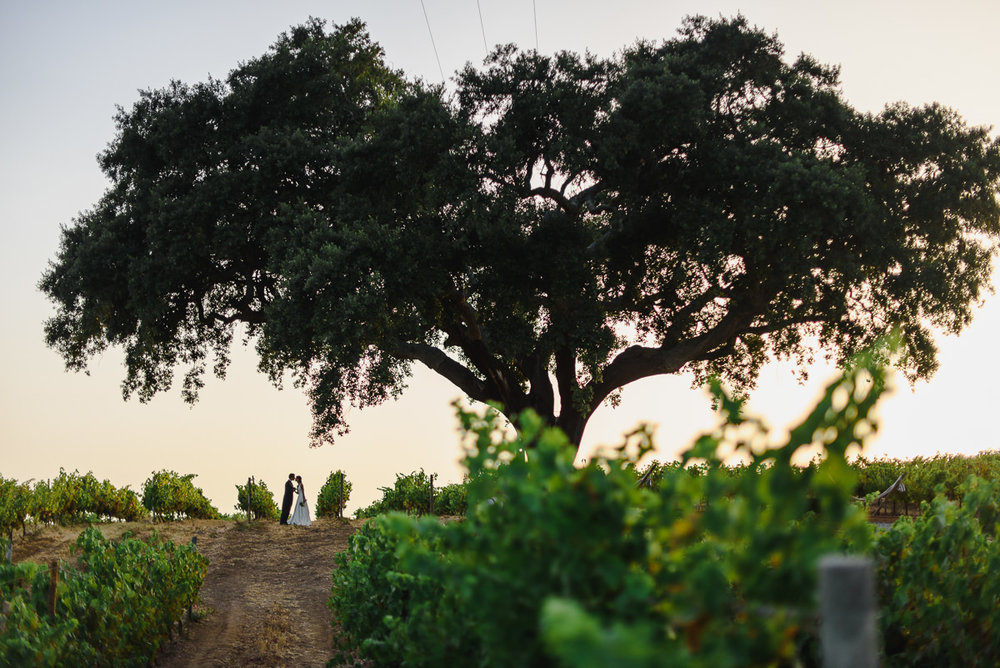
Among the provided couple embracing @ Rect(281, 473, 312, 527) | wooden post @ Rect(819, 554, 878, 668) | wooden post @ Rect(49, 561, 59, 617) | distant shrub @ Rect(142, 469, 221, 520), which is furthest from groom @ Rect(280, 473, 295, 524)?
wooden post @ Rect(819, 554, 878, 668)

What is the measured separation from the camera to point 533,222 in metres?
17.2

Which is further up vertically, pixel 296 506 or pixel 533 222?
pixel 533 222

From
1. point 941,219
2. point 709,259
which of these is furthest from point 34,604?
point 941,219

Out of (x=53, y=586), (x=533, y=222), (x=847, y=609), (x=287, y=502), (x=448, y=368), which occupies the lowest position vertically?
(x=53, y=586)

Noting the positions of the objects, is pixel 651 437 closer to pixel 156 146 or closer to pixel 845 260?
pixel 845 260

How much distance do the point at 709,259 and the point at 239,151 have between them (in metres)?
10.0

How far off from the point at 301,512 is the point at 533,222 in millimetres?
9770

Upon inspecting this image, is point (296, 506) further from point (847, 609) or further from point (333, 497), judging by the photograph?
point (847, 609)

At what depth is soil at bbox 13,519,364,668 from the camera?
11055mm

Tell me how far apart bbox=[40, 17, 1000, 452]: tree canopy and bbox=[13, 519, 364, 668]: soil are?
288cm

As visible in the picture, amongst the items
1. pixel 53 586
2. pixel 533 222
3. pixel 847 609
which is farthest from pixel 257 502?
pixel 847 609

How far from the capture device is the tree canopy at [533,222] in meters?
16.7

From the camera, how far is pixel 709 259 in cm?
1652

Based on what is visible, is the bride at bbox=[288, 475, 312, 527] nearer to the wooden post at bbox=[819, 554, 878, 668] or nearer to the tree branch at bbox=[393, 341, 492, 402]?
the tree branch at bbox=[393, 341, 492, 402]
